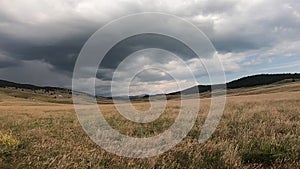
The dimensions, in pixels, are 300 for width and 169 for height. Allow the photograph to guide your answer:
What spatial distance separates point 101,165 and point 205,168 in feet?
6.75

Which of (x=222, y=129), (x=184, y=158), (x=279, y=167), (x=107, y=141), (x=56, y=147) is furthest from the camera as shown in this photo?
(x=222, y=129)

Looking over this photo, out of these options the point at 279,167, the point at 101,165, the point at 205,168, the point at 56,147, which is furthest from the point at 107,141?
the point at 279,167

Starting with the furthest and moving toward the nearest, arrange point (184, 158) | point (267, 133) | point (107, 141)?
point (267, 133) < point (107, 141) < point (184, 158)

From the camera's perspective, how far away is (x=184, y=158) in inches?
267

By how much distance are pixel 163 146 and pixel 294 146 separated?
3251mm

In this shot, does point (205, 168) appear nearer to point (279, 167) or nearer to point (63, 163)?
point (279, 167)

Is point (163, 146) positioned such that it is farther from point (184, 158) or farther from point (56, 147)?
point (56, 147)

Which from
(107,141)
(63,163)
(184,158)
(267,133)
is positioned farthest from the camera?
(267,133)

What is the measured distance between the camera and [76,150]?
7.01 m

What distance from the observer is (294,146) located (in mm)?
7680

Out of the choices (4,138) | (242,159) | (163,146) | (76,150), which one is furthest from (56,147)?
(242,159)

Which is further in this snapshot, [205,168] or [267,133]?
[267,133]

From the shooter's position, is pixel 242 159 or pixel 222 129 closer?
pixel 242 159

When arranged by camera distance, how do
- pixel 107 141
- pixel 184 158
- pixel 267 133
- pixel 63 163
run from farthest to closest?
1. pixel 267 133
2. pixel 107 141
3. pixel 184 158
4. pixel 63 163
